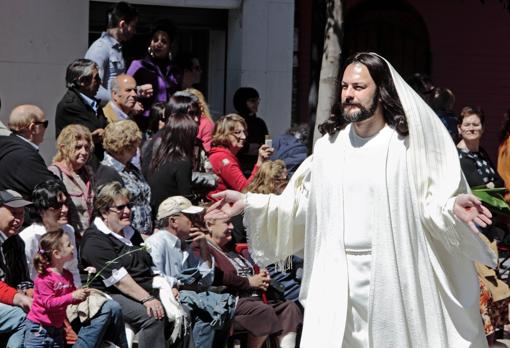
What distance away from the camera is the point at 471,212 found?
655 cm

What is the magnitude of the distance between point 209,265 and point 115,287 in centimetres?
85

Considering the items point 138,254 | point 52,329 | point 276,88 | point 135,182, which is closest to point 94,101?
point 135,182

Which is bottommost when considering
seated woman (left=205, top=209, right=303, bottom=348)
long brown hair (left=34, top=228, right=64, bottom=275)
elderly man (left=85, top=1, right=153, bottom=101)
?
seated woman (left=205, top=209, right=303, bottom=348)

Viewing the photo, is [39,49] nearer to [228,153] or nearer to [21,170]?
[228,153]

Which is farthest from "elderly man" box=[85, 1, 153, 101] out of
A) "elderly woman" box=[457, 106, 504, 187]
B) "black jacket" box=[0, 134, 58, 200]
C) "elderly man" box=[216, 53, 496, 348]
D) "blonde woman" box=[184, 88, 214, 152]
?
"elderly man" box=[216, 53, 496, 348]

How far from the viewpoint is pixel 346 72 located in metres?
7.14

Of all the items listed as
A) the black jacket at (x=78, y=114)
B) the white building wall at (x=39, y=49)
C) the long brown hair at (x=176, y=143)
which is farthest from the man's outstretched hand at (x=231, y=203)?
the white building wall at (x=39, y=49)

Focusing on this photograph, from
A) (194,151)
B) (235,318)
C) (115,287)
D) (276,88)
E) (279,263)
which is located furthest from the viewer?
(276,88)

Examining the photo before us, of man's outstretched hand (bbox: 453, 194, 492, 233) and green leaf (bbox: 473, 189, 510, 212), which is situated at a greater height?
man's outstretched hand (bbox: 453, 194, 492, 233)

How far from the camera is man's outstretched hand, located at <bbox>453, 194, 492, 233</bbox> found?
21.3ft

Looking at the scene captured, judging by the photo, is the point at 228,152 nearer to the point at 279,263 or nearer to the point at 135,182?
the point at 135,182

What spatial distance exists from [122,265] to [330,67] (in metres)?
2.90

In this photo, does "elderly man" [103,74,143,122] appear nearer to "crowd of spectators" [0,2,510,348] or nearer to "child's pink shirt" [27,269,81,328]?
"crowd of spectators" [0,2,510,348]

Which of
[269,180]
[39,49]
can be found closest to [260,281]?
[269,180]
